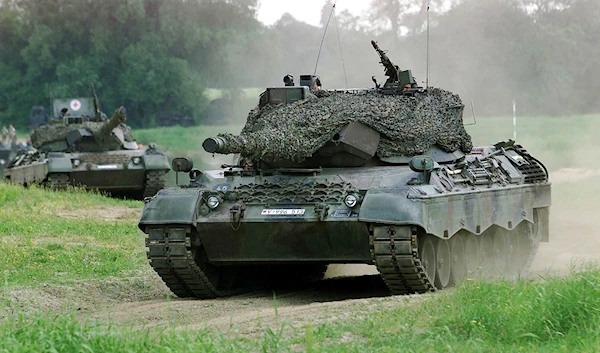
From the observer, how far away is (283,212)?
1229 cm

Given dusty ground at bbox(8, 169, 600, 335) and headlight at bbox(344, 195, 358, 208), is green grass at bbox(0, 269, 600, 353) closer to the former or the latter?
dusty ground at bbox(8, 169, 600, 335)

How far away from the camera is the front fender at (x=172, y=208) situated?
12484mm

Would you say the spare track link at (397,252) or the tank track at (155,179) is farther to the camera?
the tank track at (155,179)

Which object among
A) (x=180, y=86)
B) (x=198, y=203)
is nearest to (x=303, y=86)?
(x=198, y=203)

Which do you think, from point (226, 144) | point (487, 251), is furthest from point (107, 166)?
point (226, 144)

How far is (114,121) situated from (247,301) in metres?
13.0

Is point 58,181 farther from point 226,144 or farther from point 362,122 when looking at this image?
point 226,144

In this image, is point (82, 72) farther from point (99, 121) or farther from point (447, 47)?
point (447, 47)

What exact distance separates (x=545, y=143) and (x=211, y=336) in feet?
73.3

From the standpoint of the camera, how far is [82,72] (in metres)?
41.8

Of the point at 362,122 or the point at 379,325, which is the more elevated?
the point at 362,122

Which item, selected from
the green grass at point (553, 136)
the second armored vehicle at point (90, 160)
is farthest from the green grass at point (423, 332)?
the green grass at point (553, 136)

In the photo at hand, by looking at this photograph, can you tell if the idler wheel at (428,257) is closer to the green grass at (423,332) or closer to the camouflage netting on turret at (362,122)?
the camouflage netting on turret at (362,122)

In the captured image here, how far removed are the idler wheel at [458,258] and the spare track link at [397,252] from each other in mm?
1604
